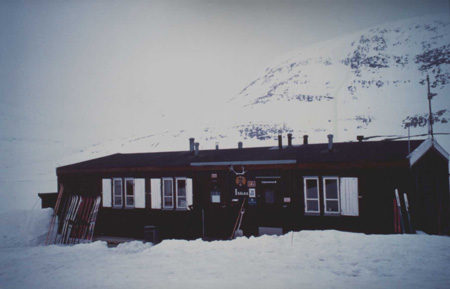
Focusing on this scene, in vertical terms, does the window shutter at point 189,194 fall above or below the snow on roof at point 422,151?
below

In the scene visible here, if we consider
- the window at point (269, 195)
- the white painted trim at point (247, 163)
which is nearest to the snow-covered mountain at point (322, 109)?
the white painted trim at point (247, 163)

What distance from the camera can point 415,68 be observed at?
434ft

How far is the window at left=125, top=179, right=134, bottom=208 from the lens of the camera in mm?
16859

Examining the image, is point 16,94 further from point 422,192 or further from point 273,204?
point 422,192

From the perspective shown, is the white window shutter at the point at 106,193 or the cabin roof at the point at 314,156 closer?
the cabin roof at the point at 314,156

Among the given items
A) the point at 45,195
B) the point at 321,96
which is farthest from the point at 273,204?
the point at 321,96

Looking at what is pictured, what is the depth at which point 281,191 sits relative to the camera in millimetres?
13703

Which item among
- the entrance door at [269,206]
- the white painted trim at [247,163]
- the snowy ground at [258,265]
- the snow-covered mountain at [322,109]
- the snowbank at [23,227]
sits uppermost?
the snow-covered mountain at [322,109]

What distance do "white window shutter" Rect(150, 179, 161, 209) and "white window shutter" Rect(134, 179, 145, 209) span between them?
0.58 metres

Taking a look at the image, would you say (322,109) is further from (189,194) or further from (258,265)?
(258,265)

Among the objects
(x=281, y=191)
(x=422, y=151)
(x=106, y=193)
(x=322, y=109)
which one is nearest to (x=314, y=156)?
(x=281, y=191)

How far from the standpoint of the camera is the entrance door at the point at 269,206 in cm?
1369

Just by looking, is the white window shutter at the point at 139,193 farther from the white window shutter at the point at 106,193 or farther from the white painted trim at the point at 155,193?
the white window shutter at the point at 106,193

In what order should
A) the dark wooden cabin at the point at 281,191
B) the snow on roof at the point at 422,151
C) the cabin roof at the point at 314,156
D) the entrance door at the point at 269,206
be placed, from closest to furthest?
the snow on roof at the point at 422,151
the dark wooden cabin at the point at 281,191
the cabin roof at the point at 314,156
the entrance door at the point at 269,206
